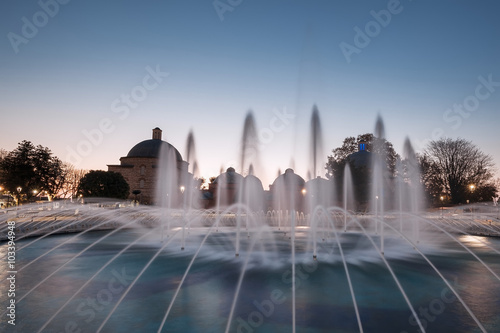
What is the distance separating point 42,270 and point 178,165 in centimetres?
7585

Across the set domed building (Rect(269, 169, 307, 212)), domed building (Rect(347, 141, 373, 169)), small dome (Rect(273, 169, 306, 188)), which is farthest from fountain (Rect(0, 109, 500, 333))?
small dome (Rect(273, 169, 306, 188))

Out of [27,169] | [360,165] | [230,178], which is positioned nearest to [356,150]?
[360,165]

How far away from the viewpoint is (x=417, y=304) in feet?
21.0

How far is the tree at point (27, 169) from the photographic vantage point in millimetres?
37969

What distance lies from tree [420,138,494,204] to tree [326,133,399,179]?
826 centimetres

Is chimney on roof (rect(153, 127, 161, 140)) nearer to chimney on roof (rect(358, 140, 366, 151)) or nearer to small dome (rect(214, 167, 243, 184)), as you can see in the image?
small dome (rect(214, 167, 243, 184))

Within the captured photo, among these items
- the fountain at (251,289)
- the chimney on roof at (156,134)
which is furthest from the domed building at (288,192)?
the fountain at (251,289)

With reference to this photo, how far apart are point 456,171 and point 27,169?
5971cm

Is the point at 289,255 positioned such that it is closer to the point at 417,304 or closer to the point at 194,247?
the point at 194,247

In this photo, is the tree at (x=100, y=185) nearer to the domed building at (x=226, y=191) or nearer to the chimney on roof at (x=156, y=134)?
the domed building at (x=226, y=191)

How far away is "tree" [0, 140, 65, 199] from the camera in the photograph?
38.0m

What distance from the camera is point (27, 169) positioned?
Result: 39031 millimetres

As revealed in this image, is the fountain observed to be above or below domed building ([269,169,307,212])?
below

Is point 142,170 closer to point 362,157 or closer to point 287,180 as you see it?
point 287,180
